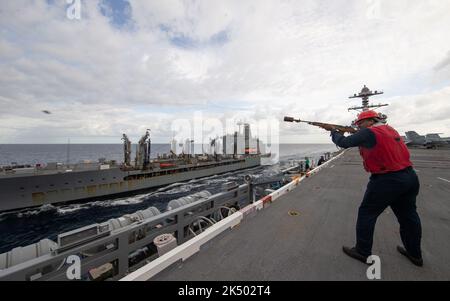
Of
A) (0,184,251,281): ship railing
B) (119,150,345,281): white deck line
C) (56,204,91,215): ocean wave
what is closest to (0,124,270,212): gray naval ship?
(56,204,91,215): ocean wave

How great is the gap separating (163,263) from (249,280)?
109 centimetres

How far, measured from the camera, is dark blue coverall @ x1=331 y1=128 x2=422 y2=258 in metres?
2.36

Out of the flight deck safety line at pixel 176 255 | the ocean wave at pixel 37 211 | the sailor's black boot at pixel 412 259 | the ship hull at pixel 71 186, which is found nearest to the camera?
the flight deck safety line at pixel 176 255

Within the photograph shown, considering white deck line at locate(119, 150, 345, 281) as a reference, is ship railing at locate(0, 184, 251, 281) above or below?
below

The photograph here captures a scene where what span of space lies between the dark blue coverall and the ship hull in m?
29.8

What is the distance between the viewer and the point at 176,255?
242 centimetres

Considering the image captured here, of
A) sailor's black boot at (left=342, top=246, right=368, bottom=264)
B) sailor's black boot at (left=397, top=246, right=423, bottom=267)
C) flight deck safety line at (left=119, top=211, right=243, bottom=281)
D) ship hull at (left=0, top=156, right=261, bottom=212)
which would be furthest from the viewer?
ship hull at (left=0, top=156, right=261, bottom=212)

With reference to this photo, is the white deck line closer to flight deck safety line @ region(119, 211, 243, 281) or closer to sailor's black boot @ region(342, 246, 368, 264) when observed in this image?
flight deck safety line @ region(119, 211, 243, 281)

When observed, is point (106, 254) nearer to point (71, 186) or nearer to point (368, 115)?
point (368, 115)

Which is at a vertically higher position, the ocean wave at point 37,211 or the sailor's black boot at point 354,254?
the sailor's black boot at point 354,254

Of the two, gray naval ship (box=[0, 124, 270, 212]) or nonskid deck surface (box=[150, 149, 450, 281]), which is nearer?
nonskid deck surface (box=[150, 149, 450, 281])

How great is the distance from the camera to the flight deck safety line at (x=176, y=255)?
2.05 meters

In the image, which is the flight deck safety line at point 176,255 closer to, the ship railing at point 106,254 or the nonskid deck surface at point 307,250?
the nonskid deck surface at point 307,250

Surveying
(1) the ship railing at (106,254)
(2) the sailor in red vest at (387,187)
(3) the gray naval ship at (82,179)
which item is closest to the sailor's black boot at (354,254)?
(2) the sailor in red vest at (387,187)
